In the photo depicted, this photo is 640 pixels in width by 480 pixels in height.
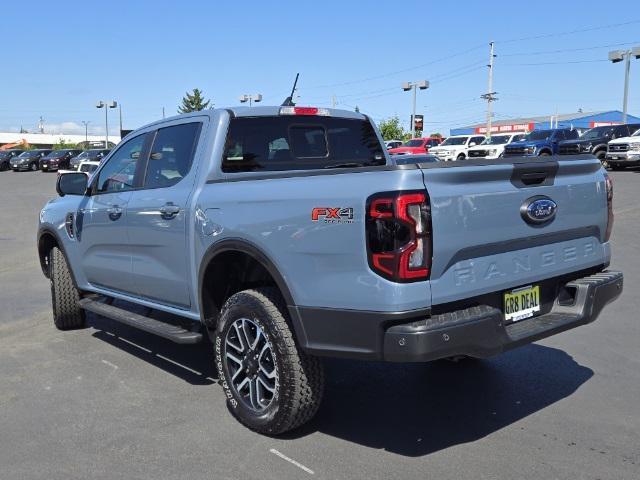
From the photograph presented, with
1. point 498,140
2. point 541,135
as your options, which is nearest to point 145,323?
point 541,135

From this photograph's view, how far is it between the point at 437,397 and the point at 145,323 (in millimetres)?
2129

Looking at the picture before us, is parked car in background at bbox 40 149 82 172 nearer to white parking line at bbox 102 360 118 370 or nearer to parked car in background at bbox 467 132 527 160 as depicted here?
parked car in background at bbox 467 132 527 160

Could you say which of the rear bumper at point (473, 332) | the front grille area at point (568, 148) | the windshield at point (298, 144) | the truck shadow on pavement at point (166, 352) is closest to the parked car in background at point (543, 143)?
the front grille area at point (568, 148)

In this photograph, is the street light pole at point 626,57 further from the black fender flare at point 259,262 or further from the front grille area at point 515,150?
the black fender flare at point 259,262

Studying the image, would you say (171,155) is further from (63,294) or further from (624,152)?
(624,152)

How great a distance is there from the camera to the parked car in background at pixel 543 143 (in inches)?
1030

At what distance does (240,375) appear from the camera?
13.0ft

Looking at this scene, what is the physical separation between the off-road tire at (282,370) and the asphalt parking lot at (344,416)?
0.15 m

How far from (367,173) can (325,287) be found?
1.98 feet

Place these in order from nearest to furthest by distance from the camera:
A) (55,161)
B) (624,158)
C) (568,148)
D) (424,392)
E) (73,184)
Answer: (424,392), (73,184), (624,158), (568,148), (55,161)

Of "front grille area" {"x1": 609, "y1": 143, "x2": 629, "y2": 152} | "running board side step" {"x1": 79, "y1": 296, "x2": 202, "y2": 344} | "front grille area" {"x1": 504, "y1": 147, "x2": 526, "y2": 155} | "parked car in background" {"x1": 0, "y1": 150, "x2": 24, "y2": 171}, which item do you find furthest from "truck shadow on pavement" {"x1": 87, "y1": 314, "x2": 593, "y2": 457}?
"parked car in background" {"x1": 0, "y1": 150, "x2": 24, "y2": 171}

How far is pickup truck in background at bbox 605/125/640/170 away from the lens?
23516 mm

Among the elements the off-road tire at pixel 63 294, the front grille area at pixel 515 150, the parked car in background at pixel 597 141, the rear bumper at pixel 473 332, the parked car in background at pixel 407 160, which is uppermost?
the parked car in background at pixel 597 141

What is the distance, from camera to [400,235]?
3.03 meters
